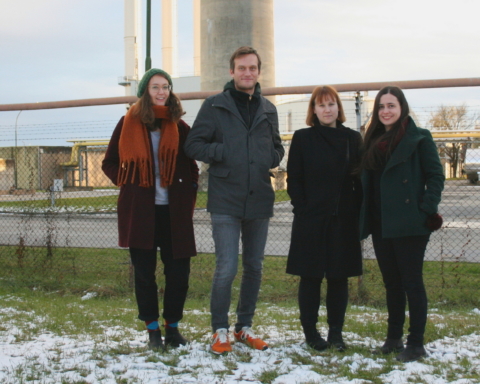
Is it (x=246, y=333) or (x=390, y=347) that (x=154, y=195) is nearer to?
(x=246, y=333)

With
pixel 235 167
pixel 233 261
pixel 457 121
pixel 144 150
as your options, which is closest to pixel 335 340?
pixel 233 261

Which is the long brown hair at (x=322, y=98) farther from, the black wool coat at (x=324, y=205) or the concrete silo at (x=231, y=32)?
the concrete silo at (x=231, y=32)

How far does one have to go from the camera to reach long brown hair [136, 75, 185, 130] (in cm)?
388

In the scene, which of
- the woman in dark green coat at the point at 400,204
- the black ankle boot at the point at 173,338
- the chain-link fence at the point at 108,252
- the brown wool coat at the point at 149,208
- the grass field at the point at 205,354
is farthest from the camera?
the chain-link fence at the point at 108,252

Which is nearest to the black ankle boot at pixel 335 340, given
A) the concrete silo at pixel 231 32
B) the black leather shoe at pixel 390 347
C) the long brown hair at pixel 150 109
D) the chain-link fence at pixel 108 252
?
the black leather shoe at pixel 390 347

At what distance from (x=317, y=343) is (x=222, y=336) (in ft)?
2.04

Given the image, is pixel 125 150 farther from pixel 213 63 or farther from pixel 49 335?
pixel 213 63

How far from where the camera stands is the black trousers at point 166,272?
3.92m

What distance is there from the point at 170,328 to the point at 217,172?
1117 mm

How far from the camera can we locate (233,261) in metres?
3.90

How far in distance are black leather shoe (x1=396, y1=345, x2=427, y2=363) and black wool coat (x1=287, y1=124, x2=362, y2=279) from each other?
0.56m

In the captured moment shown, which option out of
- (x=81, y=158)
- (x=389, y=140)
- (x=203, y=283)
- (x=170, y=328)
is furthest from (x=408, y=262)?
(x=81, y=158)

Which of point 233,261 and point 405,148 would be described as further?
point 233,261

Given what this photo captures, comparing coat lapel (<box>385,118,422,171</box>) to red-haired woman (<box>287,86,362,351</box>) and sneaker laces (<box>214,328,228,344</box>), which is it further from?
sneaker laces (<box>214,328,228,344</box>)
